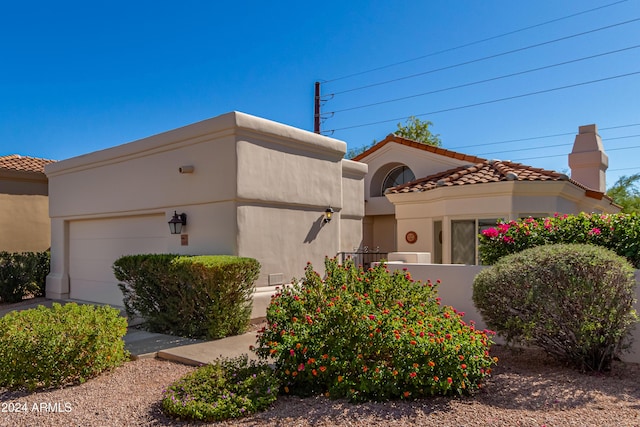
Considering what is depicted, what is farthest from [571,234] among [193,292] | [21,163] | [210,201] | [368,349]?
[21,163]

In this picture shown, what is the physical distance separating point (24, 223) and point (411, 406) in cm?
1635

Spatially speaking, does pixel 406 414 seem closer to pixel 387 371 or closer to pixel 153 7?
pixel 387 371

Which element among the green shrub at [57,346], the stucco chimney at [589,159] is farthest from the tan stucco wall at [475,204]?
the green shrub at [57,346]

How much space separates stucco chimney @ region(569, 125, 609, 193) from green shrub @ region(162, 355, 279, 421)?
18.2 meters

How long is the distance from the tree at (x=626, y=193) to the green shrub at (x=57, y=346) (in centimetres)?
3300

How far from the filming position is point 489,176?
12.7 meters

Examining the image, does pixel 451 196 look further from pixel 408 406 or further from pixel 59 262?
pixel 59 262

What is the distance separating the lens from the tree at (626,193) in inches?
1187

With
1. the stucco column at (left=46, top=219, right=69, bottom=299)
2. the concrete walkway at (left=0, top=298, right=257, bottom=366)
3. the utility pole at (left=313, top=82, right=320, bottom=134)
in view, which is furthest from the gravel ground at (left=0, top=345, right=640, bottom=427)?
the utility pole at (left=313, top=82, right=320, bottom=134)

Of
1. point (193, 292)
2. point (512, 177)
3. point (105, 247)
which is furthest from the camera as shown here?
point (512, 177)

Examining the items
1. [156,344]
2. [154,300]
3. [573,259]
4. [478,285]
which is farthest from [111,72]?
[573,259]

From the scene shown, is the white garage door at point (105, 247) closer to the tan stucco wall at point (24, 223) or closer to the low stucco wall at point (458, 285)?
the tan stucco wall at point (24, 223)

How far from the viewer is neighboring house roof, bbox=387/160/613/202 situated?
12203 millimetres

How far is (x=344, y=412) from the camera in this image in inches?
166
